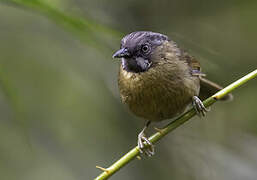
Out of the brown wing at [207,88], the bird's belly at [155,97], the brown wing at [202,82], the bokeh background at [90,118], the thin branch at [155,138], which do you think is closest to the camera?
the thin branch at [155,138]

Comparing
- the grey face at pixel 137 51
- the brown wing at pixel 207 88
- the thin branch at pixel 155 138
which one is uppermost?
the grey face at pixel 137 51

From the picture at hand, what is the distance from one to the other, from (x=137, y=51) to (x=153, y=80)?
235mm

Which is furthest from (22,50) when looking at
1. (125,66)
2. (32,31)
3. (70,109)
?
(125,66)

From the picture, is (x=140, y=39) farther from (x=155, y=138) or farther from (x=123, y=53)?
(x=155, y=138)

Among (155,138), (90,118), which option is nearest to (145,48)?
(155,138)

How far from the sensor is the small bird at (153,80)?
3346mm

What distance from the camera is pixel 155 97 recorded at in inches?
131

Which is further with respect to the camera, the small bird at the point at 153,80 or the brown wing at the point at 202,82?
the brown wing at the point at 202,82

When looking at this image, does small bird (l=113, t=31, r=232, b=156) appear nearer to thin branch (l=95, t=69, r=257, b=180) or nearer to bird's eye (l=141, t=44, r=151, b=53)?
bird's eye (l=141, t=44, r=151, b=53)

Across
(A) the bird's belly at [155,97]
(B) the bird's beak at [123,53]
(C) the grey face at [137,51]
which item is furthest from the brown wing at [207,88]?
(B) the bird's beak at [123,53]

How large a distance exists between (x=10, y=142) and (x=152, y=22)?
6.99 feet

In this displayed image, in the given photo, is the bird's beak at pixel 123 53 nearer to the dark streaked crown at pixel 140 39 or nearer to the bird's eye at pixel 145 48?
the dark streaked crown at pixel 140 39

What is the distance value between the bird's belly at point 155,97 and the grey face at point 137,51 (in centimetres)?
10

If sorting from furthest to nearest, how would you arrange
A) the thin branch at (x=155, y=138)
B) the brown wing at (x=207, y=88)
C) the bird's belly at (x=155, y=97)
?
the brown wing at (x=207, y=88), the bird's belly at (x=155, y=97), the thin branch at (x=155, y=138)
